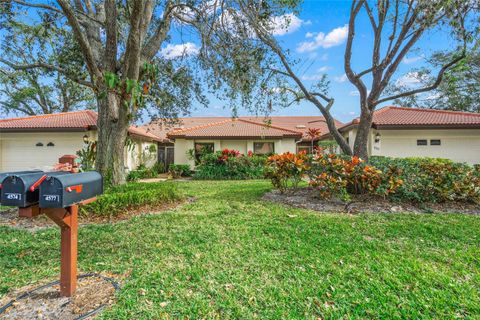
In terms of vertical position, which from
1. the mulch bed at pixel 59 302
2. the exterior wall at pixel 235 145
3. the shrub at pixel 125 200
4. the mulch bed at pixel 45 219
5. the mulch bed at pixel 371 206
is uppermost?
the exterior wall at pixel 235 145

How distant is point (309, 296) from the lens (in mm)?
2744

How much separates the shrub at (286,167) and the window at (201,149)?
9903 mm

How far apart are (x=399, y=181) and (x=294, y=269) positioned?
14.7 ft

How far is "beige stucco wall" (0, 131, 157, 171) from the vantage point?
48.1 ft

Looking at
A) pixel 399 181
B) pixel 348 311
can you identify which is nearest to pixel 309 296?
pixel 348 311

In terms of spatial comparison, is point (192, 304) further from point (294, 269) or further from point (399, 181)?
point (399, 181)

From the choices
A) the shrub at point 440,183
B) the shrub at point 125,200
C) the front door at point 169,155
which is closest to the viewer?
the shrub at point 125,200

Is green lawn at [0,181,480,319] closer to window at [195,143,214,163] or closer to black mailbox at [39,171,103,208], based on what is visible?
black mailbox at [39,171,103,208]

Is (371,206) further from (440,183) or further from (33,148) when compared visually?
(33,148)

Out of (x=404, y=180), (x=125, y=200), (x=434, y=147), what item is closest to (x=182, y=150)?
(x=125, y=200)

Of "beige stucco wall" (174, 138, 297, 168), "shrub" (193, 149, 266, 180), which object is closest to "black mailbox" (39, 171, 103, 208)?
"shrub" (193, 149, 266, 180)

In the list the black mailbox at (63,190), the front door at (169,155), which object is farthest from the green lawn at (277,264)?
the front door at (169,155)

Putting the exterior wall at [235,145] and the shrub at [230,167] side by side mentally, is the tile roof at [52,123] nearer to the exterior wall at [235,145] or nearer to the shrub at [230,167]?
the shrub at [230,167]

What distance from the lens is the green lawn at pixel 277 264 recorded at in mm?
2574
